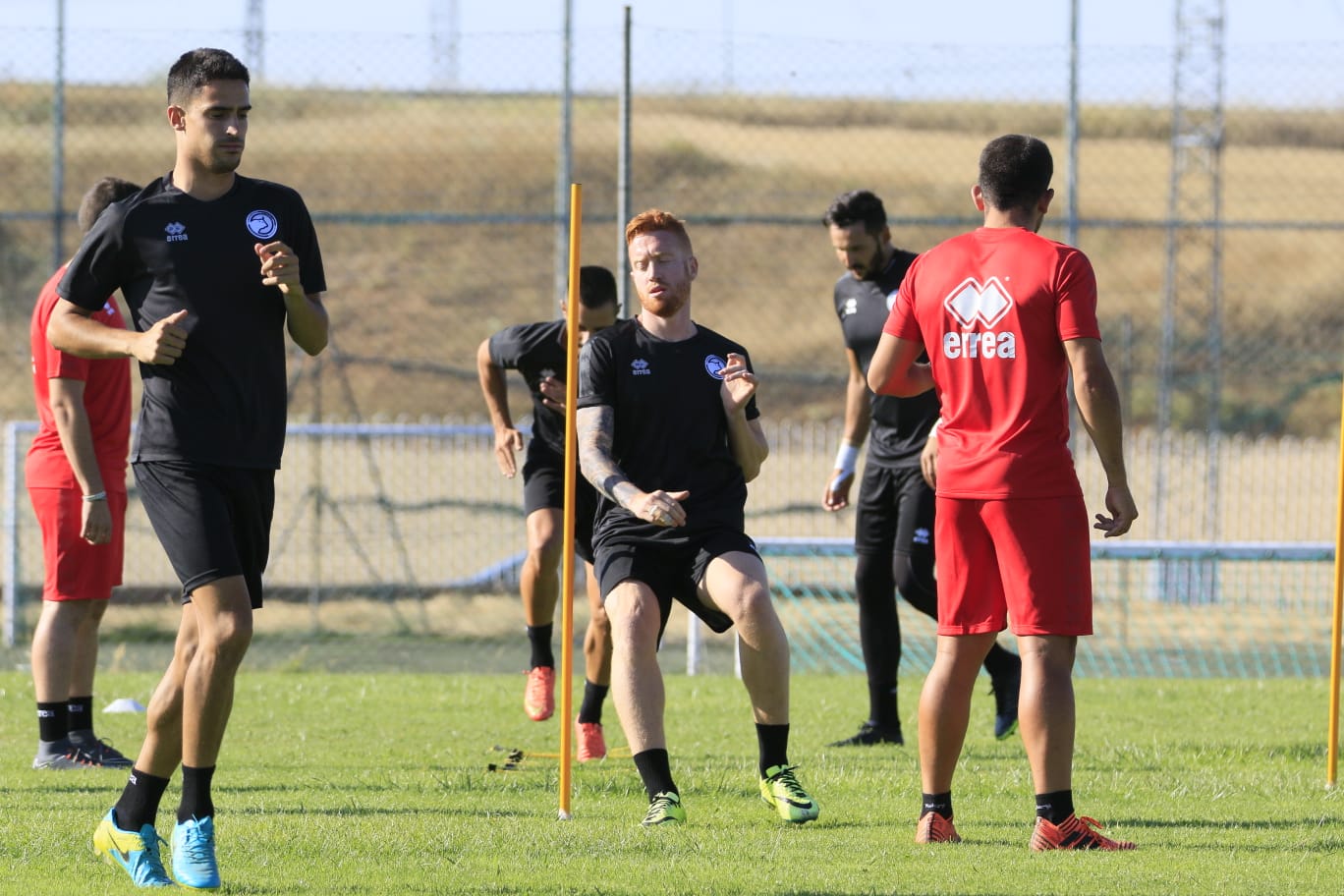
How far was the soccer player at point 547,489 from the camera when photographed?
24.9ft

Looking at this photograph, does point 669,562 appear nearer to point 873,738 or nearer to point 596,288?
point 596,288

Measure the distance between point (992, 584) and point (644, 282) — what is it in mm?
1549

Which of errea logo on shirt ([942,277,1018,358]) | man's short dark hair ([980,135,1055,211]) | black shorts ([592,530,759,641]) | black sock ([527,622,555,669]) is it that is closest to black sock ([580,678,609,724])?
black sock ([527,622,555,669])

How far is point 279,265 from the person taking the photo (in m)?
4.93

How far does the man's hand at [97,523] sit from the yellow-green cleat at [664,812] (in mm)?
1914

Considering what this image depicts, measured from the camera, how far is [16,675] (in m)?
10.5

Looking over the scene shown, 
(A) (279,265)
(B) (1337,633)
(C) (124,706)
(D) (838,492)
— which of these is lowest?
(C) (124,706)

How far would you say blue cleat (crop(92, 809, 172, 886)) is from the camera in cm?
493

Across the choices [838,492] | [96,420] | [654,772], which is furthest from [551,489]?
[654,772]

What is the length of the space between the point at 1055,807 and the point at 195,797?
242 centimetres

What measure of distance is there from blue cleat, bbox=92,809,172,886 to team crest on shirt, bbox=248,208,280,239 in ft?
5.36

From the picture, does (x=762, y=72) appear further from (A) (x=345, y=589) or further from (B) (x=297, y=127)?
(B) (x=297, y=127)

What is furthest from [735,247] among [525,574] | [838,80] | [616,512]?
[616,512]

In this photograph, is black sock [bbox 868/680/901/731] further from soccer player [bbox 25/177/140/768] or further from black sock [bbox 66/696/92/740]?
black sock [bbox 66/696/92/740]
